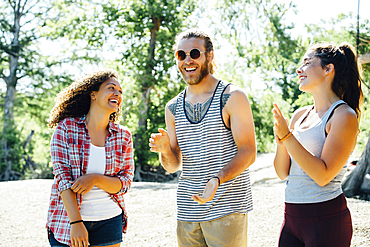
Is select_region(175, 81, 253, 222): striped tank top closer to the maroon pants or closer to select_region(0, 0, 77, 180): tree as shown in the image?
the maroon pants

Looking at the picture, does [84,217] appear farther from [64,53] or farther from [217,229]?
[64,53]

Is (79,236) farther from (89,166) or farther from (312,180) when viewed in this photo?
(312,180)

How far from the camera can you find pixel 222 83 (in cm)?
229

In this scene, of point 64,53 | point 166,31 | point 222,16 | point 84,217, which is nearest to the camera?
point 84,217

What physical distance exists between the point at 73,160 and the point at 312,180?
1.47 meters


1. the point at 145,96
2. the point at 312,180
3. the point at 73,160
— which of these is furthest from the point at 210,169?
the point at 145,96

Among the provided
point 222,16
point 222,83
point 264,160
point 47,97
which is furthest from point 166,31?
point 222,83

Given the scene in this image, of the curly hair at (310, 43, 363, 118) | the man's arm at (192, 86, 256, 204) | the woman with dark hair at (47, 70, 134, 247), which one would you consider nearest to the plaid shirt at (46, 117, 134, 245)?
the woman with dark hair at (47, 70, 134, 247)

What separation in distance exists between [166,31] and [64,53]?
19.4 ft

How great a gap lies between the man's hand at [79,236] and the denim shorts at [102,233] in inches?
4.7

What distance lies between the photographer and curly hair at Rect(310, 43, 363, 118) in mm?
2053

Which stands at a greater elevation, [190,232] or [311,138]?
[311,138]

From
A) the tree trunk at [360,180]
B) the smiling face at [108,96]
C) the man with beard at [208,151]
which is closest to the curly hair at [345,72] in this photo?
the man with beard at [208,151]

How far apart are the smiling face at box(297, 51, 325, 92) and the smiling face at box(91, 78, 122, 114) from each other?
4.10ft
